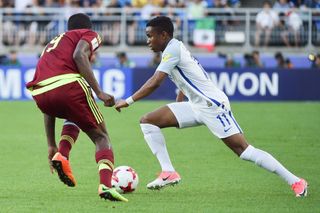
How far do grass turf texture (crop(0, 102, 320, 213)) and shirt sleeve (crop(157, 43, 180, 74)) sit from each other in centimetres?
151

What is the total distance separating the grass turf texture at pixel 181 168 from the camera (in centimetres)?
988

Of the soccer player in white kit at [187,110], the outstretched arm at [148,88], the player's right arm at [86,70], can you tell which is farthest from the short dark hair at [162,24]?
the player's right arm at [86,70]

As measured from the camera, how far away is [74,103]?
9.98m

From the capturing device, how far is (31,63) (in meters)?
30.6

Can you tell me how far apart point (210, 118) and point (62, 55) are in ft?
6.21

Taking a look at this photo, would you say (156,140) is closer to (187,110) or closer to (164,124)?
(164,124)

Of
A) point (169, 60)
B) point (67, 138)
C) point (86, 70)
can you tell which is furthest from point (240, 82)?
point (86, 70)

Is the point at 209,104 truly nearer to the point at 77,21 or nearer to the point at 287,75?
the point at 77,21

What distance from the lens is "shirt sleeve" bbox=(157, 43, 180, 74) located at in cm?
1052

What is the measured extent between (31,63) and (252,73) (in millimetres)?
7724

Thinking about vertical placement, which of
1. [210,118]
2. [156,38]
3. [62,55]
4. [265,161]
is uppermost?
[156,38]

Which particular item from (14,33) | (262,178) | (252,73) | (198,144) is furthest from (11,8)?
(262,178)

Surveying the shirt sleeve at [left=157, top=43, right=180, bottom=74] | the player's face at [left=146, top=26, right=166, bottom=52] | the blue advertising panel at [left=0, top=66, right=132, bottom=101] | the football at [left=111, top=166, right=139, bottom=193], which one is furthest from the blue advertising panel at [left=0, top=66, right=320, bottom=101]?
the shirt sleeve at [left=157, top=43, right=180, bottom=74]

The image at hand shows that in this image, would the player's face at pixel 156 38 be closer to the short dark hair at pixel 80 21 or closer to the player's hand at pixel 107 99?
the short dark hair at pixel 80 21
